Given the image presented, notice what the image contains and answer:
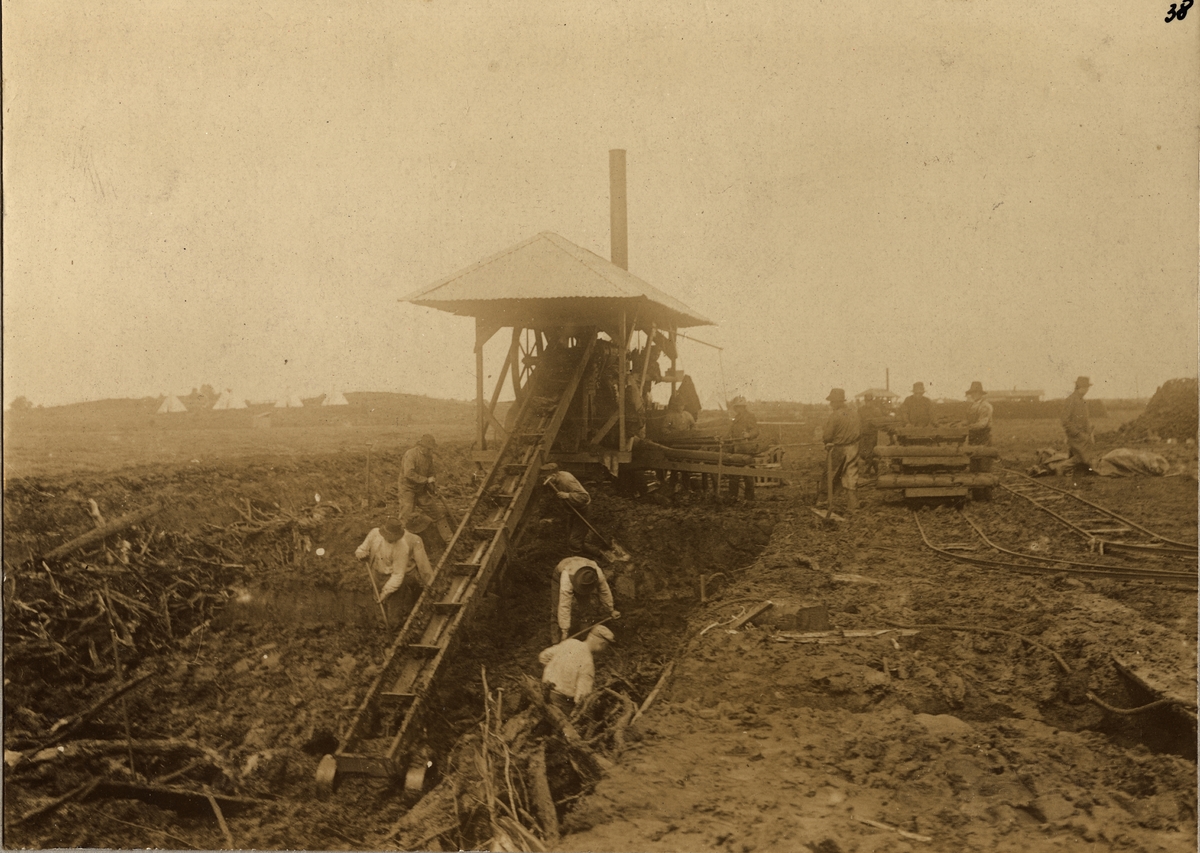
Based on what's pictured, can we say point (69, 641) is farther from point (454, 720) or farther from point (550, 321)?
point (550, 321)

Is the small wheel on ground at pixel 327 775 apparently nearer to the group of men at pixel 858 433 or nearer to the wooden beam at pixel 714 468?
the wooden beam at pixel 714 468

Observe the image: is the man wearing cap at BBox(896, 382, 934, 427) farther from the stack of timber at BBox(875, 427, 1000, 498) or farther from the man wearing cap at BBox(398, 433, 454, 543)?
the man wearing cap at BBox(398, 433, 454, 543)

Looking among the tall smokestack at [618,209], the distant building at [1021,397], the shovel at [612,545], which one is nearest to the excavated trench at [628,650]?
the shovel at [612,545]

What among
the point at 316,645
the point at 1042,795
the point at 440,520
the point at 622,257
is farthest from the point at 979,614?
the point at 622,257

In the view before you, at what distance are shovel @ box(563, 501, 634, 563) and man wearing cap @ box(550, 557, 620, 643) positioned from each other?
4.71 ft

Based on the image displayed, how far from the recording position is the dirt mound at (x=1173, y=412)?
509 cm

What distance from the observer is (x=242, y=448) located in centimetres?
908

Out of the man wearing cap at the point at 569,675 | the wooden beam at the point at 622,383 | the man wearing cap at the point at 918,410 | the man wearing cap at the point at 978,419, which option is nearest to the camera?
the man wearing cap at the point at 569,675

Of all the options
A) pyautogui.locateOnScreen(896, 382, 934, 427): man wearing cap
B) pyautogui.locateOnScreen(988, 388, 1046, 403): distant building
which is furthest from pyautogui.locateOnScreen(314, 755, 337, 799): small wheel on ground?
pyautogui.locateOnScreen(988, 388, 1046, 403): distant building

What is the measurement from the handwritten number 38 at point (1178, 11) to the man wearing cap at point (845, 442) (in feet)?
13.7

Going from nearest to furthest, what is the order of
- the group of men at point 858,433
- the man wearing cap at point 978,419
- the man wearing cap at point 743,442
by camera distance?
the group of men at point 858,433
the man wearing cap at point 978,419
the man wearing cap at point 743,442

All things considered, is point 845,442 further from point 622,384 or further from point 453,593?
point 453,593

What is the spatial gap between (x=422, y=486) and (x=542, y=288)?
214 centimetres

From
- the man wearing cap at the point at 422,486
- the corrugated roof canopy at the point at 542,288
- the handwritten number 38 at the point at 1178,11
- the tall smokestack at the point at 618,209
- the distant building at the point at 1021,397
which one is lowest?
the man wearing cap at the point at 422,486
